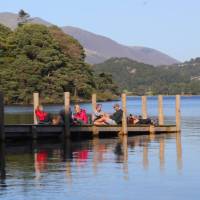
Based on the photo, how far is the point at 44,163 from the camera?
29531 millimetres

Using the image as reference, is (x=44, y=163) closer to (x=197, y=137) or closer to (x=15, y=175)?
(x=15, y=175)

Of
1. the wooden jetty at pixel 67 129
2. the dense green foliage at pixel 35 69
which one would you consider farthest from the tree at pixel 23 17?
the wooden jetty at pixel 67 129

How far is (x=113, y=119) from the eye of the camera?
42.7 metres

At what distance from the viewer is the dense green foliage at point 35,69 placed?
127 m

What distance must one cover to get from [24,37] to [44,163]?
105217 millimetres

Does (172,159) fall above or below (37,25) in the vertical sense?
below

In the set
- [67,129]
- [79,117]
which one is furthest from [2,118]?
[79,117]

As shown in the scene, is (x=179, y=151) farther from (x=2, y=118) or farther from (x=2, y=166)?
(x=2, y=166)

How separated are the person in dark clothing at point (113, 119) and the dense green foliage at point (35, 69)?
3241 inches

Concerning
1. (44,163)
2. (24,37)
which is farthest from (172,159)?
(24,37)

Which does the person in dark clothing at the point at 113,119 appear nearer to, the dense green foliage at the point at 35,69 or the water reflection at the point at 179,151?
the water reflection at the point at 179,151

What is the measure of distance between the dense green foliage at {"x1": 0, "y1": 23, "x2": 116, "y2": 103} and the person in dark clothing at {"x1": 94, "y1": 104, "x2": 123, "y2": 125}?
8232 cm

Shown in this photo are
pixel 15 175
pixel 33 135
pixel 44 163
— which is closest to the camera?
pixel 15 175

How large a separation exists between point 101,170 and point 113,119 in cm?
1565
